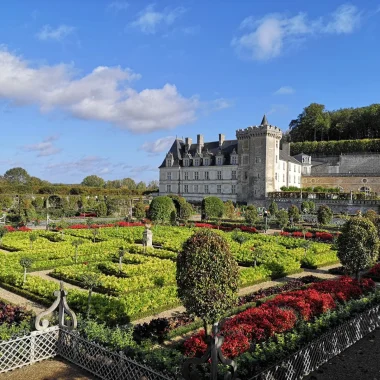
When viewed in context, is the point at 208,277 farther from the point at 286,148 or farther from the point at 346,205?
the point at 286,148

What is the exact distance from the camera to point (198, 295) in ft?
29.5

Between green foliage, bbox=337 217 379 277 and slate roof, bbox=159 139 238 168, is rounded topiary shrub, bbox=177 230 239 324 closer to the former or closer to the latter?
green foliage, bbox=337 217 379 277

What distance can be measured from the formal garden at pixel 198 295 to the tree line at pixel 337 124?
63.3 meters

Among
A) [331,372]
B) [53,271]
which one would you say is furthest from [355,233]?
[53,271]

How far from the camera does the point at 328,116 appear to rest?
3246 inches

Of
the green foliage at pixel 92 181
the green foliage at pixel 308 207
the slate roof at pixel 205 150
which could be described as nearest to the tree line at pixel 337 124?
the slate roof at pixel 205 150

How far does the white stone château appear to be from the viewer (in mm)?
56219

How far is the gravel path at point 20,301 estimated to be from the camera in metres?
12.6

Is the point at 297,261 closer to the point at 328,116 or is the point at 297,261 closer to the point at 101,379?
the point at 101,379

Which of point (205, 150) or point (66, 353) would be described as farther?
point (205, 150)

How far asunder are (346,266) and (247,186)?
42.9 metres

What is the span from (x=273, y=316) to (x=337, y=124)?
78.7 metres

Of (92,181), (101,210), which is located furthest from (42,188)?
(92,181)

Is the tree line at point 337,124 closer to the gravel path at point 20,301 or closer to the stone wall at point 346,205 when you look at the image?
the stone wall at point 346,205
